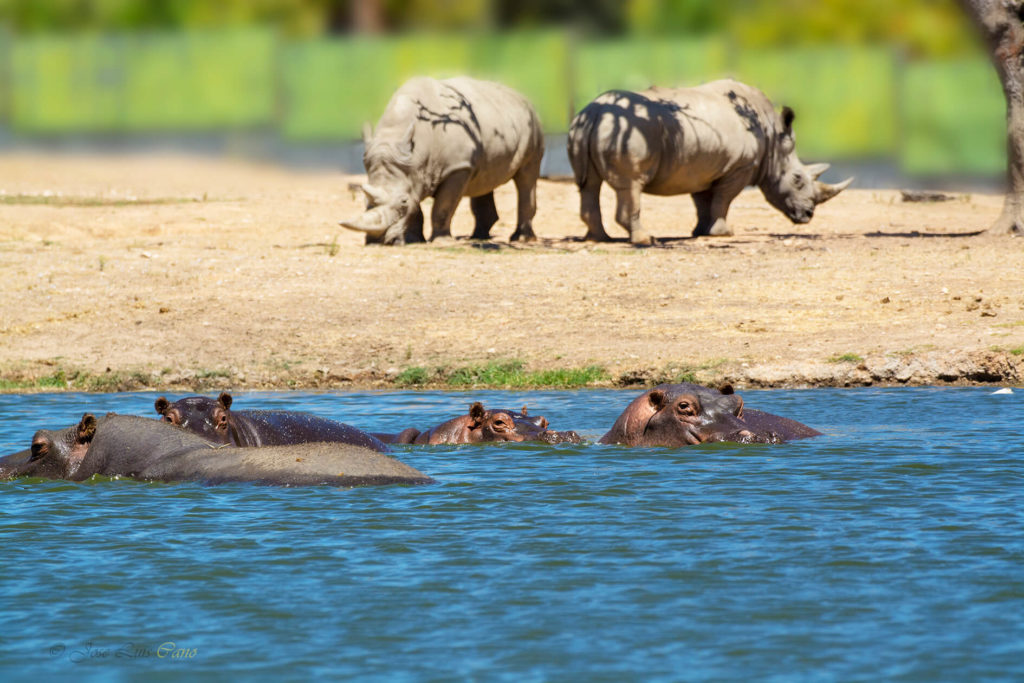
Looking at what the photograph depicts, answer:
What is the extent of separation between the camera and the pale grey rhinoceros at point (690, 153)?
1683 cm

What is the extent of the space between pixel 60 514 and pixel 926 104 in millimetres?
18992

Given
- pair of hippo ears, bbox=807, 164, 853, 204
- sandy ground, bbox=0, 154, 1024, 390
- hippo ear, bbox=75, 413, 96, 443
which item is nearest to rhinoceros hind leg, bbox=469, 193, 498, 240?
sandy ground, bbox=0, 154, 1024, 390

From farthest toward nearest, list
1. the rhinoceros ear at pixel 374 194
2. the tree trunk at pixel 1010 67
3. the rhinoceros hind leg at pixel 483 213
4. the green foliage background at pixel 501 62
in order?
the green foliage background at pixel 501 62
the rhinoceros hind leg at pixel 483 213
the tree trunk at pixel 1010 67
the rhinoceros ear at pixel 374 194

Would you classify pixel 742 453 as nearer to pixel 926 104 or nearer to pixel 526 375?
pixel 526 375

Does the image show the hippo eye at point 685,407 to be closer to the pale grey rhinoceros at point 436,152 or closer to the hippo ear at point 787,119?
the pale grey rhinoceros at point 436,152

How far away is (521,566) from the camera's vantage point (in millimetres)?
5750

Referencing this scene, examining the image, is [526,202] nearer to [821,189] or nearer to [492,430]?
[821,189]

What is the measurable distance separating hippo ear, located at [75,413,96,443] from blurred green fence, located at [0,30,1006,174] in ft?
38.8

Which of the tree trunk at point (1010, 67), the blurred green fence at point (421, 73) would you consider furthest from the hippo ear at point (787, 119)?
the tree trunk at point (1010, 67)

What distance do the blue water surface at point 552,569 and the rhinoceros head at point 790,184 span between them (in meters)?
10.4

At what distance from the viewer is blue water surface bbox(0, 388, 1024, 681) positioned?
183 inches

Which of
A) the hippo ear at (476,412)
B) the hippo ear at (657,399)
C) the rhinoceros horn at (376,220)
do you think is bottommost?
the hippo ear at (476,412)

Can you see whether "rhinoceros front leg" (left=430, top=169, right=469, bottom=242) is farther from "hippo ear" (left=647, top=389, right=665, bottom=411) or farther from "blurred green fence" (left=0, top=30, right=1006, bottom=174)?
"hippo ear" (left=647, top=389, right=665, bottom=411)

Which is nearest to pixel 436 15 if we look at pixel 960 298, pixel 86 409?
pixel 960 298
